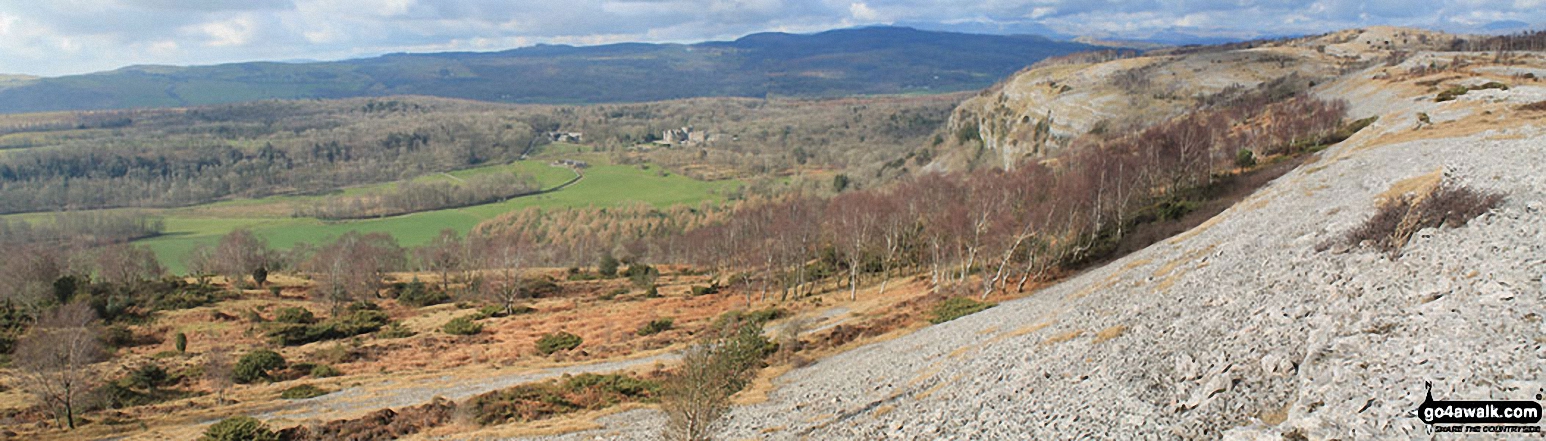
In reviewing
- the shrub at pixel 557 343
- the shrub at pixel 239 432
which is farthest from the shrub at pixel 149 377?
the shrub at pixel 557 343

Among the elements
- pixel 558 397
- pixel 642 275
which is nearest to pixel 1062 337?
pixel 558 397

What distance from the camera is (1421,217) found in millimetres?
21641

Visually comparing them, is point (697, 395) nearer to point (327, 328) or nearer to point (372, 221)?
point (327, 328)

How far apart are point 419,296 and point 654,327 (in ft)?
120

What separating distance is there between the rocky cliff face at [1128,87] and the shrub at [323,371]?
355 ft

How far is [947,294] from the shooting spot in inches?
1944

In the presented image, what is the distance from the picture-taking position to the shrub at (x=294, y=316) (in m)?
62.0

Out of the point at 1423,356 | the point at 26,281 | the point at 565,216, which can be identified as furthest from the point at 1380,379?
the point at 565,216

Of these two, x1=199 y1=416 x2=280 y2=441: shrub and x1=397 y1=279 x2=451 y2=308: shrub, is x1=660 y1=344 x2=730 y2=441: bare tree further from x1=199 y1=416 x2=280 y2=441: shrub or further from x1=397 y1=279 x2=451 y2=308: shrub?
x1=397 y1=279 x2=451 y2=308: shrub

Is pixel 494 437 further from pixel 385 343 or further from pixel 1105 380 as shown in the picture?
A: pixel 385 343

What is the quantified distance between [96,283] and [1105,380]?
3595 inches

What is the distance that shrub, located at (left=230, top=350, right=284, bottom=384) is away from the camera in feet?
147

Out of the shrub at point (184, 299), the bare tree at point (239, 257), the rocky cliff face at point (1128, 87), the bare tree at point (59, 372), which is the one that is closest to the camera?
the bare tree at point (59, 372)

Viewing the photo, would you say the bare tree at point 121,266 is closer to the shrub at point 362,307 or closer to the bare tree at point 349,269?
the bare tree at point 349,269
